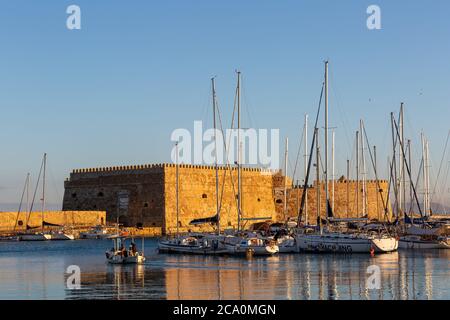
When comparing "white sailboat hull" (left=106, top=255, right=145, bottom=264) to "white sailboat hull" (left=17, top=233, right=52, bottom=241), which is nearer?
"white sailboat hull" (left=106, top=255, right=145, bottom=264)

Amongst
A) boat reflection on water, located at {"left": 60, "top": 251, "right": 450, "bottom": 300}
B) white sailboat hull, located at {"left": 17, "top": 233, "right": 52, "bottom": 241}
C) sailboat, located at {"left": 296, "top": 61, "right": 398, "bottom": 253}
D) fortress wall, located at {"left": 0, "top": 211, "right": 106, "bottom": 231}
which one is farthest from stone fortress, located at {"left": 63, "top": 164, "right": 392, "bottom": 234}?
boat reflection on water, located at {"left": 60, "top": 251, "right": 450, "bottom": 300}

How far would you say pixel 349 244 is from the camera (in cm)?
3900

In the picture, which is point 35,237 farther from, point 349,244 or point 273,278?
point 273,278

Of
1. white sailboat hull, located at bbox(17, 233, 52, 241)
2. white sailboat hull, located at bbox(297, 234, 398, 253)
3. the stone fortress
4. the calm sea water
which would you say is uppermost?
the stone fortress

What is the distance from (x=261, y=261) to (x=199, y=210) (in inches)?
1127

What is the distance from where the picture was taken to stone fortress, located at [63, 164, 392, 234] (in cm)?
6297

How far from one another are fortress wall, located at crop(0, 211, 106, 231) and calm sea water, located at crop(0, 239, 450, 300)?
781 inches

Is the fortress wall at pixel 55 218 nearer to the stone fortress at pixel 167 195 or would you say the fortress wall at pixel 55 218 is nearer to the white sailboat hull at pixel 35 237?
the white sailboat hull at pixel 35 237

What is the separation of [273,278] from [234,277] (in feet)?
4.30

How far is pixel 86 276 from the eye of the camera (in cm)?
2983

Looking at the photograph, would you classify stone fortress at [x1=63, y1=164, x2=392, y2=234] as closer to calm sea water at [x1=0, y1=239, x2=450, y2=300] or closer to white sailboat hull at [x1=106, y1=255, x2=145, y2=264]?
calm sea water at [x1=0, y1=239, x2=450, y2=300]

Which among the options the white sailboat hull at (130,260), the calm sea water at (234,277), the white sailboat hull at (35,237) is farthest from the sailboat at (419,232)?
the white sailboat hull at (35,237)
